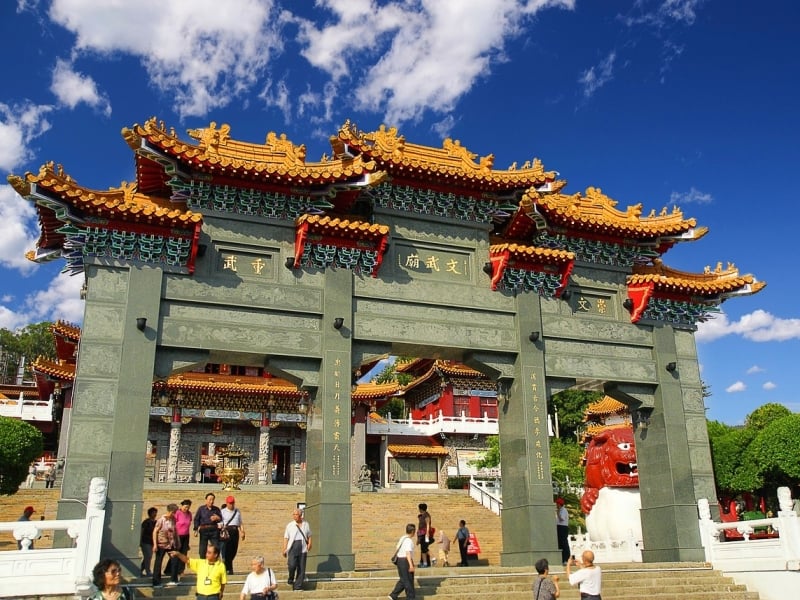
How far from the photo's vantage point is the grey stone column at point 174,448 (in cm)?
2912

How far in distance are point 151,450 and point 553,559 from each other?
21.7m

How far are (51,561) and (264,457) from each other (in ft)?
71.9

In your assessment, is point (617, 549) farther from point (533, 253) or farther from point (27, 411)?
point (27, 411)

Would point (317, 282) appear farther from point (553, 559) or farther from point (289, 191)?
point (553, 559)

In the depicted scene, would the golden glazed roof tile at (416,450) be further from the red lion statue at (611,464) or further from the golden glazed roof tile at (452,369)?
the red lion statue at (611,464)

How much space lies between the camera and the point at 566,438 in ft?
153

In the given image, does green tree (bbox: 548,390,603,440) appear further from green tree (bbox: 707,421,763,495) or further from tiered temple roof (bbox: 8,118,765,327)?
tiered temple roof (bbox: 8,118,765,327)

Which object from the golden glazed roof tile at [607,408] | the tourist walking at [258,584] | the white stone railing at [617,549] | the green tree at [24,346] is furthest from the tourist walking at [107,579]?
the green tree at [24,346]

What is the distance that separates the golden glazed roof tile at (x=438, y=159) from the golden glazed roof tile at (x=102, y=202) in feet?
10.3

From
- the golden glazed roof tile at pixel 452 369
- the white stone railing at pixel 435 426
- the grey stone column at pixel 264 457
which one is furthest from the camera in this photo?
the golden glazed roof tile at pixel 452 369

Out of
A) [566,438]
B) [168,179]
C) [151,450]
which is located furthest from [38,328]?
→ [168,179]

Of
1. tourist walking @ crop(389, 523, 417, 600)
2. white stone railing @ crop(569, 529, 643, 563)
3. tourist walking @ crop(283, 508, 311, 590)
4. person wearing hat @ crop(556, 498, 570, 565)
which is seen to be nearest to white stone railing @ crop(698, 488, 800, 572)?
white stone railing @ crop(569, 529, 643, 563)

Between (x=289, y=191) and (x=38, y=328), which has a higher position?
(x=38, y=328)

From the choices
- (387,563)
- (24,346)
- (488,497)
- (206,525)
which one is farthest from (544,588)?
(24,346)
